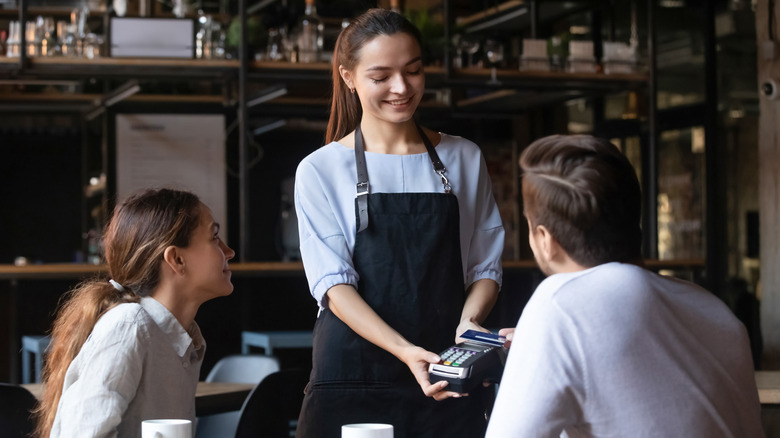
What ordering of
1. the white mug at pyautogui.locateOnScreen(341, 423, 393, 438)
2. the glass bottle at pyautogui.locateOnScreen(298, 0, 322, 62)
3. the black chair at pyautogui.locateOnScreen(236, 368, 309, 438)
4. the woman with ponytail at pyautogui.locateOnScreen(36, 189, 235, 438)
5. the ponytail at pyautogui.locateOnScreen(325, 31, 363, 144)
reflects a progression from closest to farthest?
the white mug at pyautogui.locateOnScreen(341, 423, 393, 438)
the woman with ponytail at pyautogui.locateOnScreen(36, 189, 235, 438)
the ponytail at pyautogui.locateOnScreen(325, 31, 363, 144)
the black chair at pyautogui.locateOnScreen(236, 368, 309, 438)
the glass bottle at pyautogui.locateOnScreen(298, 0, 322, 62)

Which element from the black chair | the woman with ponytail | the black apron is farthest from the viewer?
the black chair

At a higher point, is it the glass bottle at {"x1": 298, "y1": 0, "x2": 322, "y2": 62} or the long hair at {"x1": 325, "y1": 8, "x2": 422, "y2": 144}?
the glass bottle at {"x1": 298, "y1": 0, "x2": 322, "y2": 62}

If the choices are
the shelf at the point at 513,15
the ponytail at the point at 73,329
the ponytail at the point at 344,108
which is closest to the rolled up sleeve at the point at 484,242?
the ponytail at the point at 344,108

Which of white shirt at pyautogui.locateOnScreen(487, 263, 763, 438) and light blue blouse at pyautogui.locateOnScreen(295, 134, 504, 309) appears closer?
white shirt at pyautogui.locateOnScreen(487, 263, 763, 438)

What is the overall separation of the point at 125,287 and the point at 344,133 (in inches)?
22.1

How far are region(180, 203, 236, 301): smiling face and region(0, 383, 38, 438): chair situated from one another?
82cm

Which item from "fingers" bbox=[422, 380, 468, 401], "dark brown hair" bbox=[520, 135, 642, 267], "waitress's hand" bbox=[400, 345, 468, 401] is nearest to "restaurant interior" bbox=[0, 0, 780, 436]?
"waitress's hand" bbox=[400, 345, 468, 401]

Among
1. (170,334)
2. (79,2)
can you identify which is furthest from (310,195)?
(79,2)

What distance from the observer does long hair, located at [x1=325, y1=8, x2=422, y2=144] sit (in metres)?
1.90

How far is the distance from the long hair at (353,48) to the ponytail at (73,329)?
0.58 meters

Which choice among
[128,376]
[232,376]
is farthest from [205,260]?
[232,376]

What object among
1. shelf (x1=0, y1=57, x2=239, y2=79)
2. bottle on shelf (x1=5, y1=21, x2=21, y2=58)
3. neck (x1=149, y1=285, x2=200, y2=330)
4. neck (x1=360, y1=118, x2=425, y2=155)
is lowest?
neck (x1=149, y1=285, x2=200, y2=330)

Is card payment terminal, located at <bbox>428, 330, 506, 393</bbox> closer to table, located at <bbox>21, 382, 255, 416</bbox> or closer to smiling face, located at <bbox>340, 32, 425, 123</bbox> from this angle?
smiling face, located at <bbox>340, 32, 425, 123</bbox>

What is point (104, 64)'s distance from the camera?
510 centimetres
